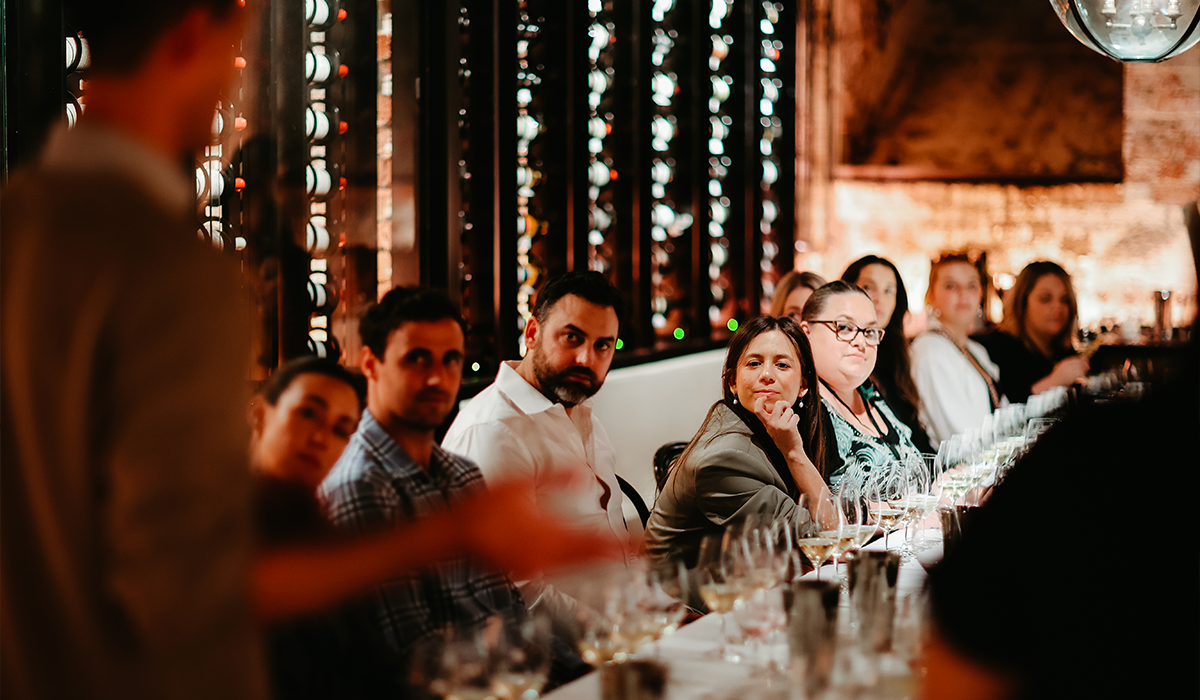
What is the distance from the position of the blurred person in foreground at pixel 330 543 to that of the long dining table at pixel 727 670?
1.06 feet

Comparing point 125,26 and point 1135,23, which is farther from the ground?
point 1135,23

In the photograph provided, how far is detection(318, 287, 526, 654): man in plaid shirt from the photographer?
1952mm

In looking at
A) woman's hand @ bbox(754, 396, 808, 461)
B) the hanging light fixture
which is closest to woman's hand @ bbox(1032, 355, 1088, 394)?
the hanging light fixture

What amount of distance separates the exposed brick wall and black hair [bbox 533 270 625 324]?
599 centimetres

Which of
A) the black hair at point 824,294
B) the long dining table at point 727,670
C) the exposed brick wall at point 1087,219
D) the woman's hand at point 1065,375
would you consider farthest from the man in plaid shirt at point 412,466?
the exposed brick wall at point 1087,219

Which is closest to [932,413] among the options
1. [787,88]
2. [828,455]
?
[828,455]

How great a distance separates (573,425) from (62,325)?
2.12m

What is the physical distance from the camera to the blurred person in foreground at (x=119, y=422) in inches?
38.7

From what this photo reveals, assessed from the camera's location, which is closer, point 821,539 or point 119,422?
point 119,422

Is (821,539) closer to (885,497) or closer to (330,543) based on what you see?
(885,497)

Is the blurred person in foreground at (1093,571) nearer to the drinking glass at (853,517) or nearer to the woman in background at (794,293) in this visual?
the drinking glass at (853,517)

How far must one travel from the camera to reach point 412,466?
2.09m

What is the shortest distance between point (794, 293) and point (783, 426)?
185 centimetres

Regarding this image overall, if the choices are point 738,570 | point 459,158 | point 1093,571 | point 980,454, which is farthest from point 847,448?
point 1093,571
